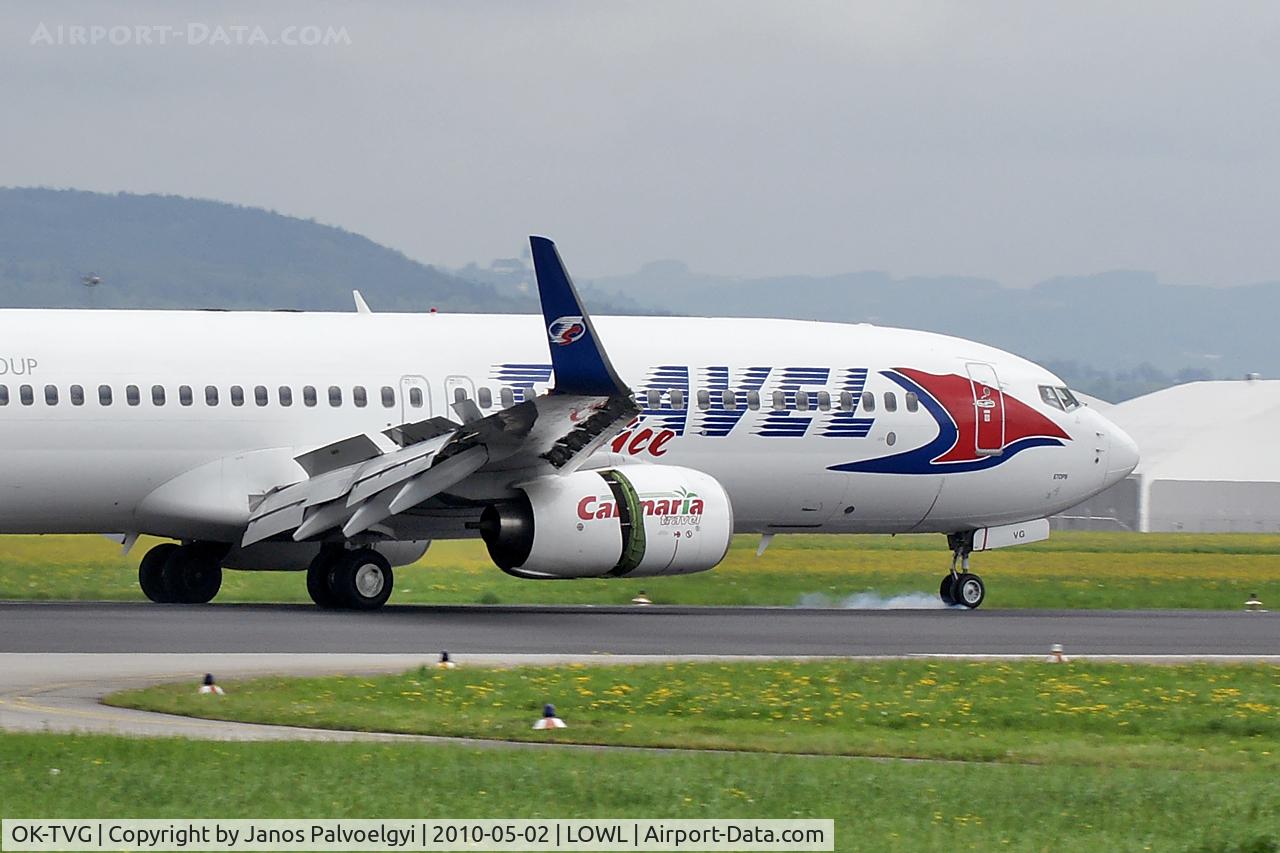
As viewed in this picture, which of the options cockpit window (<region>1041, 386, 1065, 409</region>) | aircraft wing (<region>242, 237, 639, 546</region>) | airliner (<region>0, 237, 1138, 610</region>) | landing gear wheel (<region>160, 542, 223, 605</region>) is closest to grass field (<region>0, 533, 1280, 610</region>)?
landing gear wheel (<region>160, 542, 223, 605</region>)

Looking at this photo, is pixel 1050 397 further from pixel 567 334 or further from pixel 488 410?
pixel 567 334

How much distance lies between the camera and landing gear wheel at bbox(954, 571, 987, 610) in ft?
105

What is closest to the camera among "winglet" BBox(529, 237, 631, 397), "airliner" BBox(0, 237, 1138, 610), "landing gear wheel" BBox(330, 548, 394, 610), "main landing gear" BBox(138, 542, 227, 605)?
"winglet" BBox(529, 237, 631, 397)

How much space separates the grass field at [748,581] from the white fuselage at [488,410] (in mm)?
2961

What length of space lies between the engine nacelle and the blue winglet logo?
2.23m

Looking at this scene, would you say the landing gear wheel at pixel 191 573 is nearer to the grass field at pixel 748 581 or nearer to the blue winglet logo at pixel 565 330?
the grass field at pixel 748 581

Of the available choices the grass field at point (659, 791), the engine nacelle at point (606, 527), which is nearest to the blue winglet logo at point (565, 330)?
the engine nacelle at point (606, 527)

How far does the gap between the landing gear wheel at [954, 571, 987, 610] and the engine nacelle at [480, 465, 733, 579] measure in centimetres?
664

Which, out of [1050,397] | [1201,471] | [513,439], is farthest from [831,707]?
[1201,471]

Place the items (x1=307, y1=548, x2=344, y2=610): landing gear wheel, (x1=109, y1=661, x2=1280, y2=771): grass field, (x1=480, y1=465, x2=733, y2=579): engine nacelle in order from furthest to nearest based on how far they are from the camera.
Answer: (x1=307, y1=548, x2=344, y2=610): landing gear wheel → (x1=480, y1=465, x2=733, y2=579): engine nacelle → (x1=109, y1=661, x2=1280, y2=771): grass field

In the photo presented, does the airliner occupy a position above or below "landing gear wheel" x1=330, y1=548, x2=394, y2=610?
above

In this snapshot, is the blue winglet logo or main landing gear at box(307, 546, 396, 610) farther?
main landing gear at box(307, 546, 396, 610)

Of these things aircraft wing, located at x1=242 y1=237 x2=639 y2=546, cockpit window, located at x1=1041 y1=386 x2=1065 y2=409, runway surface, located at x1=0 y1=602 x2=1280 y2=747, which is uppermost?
cockpit window, located at x1=1041 y1=386 x2=1065 y2=409

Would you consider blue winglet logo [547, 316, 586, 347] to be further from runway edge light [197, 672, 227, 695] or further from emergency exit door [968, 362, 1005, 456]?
emergency exit door [968, 362, 1005, 456]
